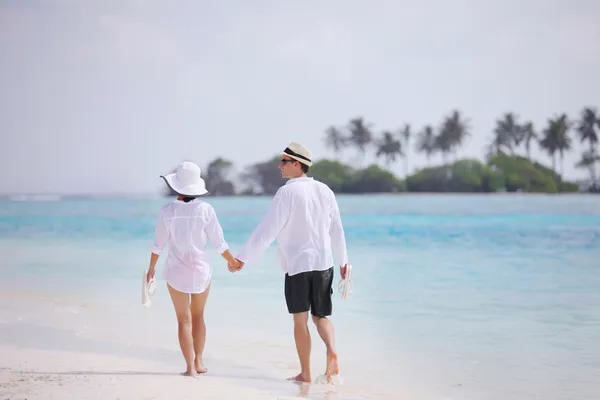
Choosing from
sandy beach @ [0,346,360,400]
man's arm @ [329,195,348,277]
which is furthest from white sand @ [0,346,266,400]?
man's arm @ [329,195,348,277]

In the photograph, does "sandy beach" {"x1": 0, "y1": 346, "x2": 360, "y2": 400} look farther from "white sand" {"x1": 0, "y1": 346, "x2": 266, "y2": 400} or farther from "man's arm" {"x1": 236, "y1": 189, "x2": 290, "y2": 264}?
"man's arm" {"x1": 236, "y1": 189, "x2": 290, "y2": 264}

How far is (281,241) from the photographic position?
3.21m

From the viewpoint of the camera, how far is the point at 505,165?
5381 cm

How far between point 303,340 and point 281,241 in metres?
0.45

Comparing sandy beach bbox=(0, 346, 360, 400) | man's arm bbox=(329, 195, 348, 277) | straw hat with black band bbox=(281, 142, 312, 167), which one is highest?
straw hat with black band bbox=(281, 142, 312, 167)

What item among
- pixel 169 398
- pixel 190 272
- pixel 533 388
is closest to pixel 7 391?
pixel 169 398

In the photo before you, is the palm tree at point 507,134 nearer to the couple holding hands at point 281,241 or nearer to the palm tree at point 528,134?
the palm tree at point 528,134

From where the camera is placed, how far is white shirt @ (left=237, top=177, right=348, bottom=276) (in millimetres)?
3137

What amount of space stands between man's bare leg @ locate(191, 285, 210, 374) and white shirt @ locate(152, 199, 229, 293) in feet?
0.33

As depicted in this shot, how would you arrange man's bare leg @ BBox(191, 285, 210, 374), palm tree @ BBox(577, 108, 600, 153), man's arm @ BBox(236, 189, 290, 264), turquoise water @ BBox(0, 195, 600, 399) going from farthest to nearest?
1. palm tree @ BBox(577, 108, 600, 153)
2. turquoise water @ BBox(0, 195, 600, 399)
3. man's bare leg @ BBox(191, 285, 210, 374)
4. man's arm @ BBox(236, 189, 290, 264)

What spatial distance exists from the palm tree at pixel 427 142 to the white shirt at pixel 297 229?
177 ft

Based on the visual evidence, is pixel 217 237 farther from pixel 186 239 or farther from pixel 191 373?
pixel 191 373

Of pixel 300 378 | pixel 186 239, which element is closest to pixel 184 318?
pixel 186 239

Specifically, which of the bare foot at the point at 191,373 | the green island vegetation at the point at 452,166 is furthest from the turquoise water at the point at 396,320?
the green island vegetation at the point at 452,166
